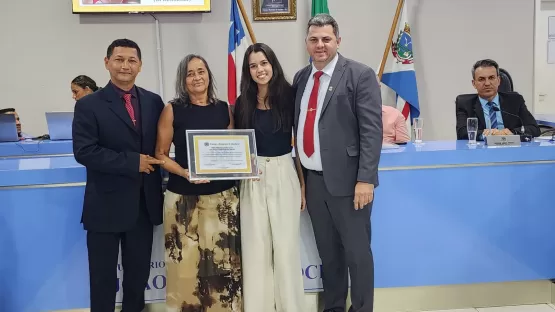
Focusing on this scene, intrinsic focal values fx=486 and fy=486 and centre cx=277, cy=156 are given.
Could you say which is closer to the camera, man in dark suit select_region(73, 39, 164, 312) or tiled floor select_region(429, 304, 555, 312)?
man in dark suit select_region(73, 39, 164, 312)

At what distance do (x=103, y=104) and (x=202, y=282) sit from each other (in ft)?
3.09

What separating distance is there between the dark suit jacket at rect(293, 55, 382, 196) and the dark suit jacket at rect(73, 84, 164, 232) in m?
0.81

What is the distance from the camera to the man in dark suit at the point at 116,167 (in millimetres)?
2104

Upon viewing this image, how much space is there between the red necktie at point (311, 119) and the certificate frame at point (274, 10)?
3.36 metres

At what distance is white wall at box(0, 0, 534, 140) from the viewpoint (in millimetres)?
5324

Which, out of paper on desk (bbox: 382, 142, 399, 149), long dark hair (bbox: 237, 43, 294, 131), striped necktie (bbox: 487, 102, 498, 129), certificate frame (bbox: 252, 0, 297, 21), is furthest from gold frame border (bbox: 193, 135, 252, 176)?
certificate frame (bbox: 252, 0, 297, 21)

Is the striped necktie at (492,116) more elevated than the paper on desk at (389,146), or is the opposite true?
the striped necktie at (492,116)

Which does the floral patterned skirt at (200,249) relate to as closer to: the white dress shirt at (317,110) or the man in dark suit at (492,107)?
the white dress shirt at (317,110)

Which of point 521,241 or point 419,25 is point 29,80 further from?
point 521,241

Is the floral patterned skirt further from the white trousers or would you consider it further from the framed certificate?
the framed certificate

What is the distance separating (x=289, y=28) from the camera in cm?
555

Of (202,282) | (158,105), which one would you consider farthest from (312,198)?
(158,105)

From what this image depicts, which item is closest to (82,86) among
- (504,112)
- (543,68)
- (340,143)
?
(340,143)

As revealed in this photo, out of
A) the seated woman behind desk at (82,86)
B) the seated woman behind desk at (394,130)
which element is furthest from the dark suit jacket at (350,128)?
the seated woman behind desk at (82,86)
